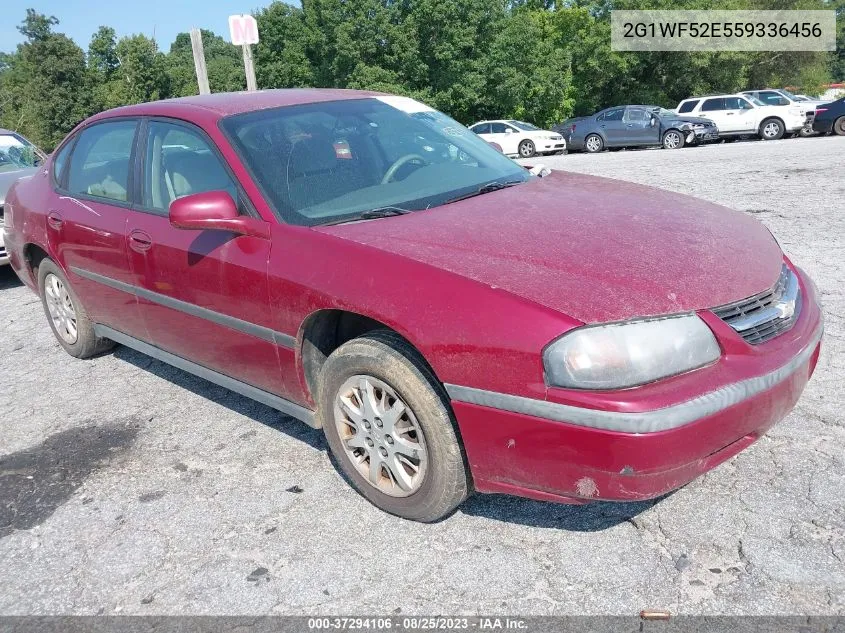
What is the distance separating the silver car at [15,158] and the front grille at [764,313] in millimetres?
7132

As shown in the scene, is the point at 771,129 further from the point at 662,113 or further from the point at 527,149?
the point at 527,149

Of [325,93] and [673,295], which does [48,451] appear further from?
[673,295]

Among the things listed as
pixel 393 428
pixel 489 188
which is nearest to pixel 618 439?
pixel 393 428

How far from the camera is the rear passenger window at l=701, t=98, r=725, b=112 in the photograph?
73.7 ft

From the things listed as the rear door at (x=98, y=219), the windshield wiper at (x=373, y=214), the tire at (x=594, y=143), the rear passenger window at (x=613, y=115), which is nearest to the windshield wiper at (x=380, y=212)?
the windshield wiper at (x=373, y=214)

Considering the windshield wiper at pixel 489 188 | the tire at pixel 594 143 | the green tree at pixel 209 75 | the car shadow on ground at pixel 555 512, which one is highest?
the green tree at pixel 209 75

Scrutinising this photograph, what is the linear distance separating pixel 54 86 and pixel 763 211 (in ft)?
194

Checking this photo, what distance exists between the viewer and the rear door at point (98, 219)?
4.01m

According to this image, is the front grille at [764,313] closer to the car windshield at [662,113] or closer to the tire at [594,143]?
the car windshield at [662,113]

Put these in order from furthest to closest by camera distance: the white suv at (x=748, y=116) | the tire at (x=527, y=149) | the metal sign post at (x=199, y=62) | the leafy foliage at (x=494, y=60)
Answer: the leafy foliage at (x=494, y=60) < the tire at (x=527, y=149) < the white suv at (x=748, y=116) < the metal sign post at (x=199, y=62)

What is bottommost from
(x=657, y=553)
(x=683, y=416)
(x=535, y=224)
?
(x=657, y=553)

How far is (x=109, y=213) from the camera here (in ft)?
13.3

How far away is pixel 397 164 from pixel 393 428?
1353mm

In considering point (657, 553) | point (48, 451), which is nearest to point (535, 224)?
point (657, 553)
